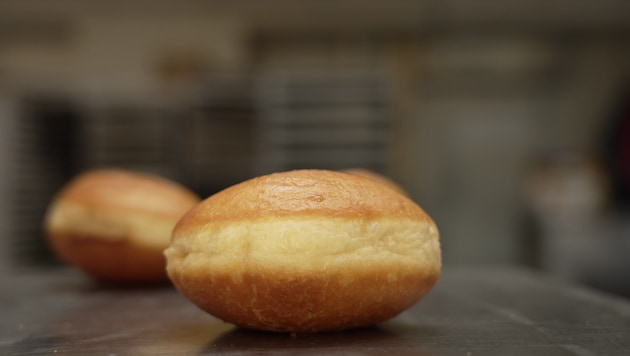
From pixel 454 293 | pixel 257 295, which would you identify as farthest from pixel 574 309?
pixel 257 295

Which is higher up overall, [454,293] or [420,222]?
[420,222]

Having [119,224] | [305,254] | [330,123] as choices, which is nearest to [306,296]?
[305,254]

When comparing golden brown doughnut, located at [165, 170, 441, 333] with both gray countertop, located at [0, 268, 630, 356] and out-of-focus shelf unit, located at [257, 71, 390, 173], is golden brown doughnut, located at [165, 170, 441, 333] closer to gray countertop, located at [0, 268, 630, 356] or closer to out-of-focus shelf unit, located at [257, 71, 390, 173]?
gray countertop, located at [0, 268, 630, 356]

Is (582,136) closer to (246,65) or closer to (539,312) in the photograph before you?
(246,65)

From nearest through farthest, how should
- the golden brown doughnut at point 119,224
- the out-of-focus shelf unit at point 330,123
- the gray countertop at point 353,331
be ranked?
the gray countertop at point 353,331 < the golden brown doughnut at point 119,224 < the out-of-focus shelf unit at point 330,123

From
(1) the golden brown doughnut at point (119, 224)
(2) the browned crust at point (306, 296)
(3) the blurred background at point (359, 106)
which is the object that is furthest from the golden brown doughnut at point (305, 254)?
(3) the blurred background at point (359, 106)

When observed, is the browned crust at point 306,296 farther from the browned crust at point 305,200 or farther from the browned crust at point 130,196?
the browned crust at point 130,196

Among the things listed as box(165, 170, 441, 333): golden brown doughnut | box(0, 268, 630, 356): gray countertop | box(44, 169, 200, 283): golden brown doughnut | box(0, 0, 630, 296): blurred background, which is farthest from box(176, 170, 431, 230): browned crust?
box(0, 0, 630, 296): blurred background
